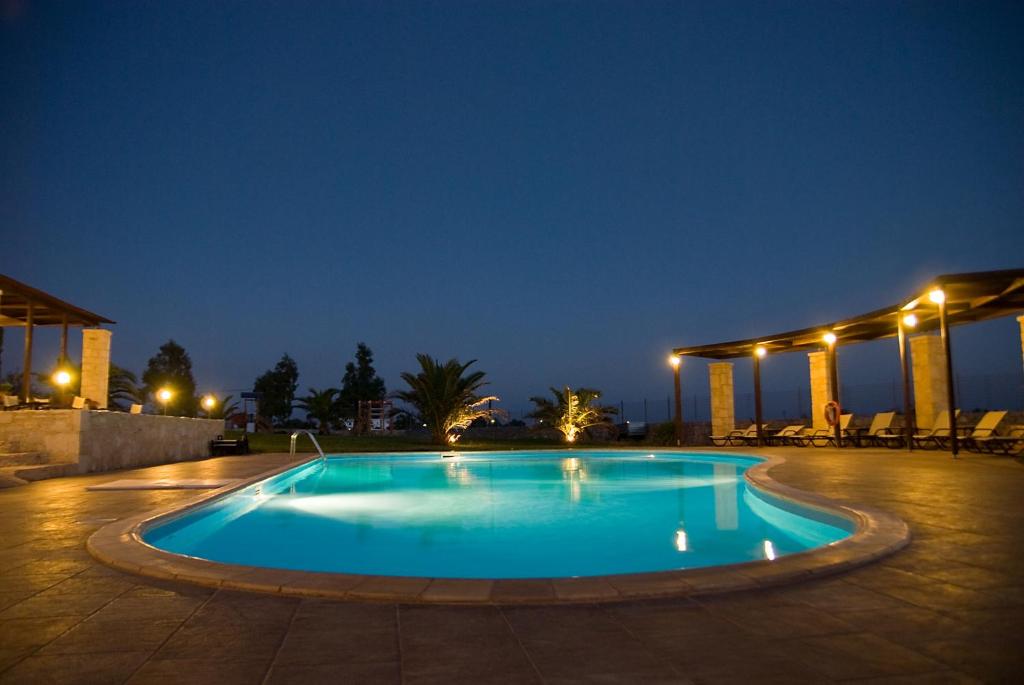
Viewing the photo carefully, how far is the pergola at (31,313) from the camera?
1296 cm

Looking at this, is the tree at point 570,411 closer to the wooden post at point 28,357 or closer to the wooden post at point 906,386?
the wooden post at point 906,386

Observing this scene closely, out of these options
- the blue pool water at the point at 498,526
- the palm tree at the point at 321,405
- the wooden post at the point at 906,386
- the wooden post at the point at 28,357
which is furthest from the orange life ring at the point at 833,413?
the palm tree at the point at 321,405

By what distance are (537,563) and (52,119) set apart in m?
36.8

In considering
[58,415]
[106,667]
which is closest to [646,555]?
[106,667]

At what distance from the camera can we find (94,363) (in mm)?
16188

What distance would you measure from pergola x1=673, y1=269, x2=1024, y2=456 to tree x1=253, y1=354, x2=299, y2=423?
26.4 m

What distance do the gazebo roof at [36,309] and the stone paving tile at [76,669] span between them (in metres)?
12.3

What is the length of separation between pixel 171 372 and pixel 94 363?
22.4 metres

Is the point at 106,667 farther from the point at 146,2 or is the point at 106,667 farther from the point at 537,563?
the point at 146,2

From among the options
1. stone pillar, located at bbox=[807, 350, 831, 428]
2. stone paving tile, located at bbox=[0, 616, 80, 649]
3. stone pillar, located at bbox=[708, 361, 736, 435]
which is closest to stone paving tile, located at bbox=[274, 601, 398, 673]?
stone paving tile, located at bbox=[0, 616, 80, 649]

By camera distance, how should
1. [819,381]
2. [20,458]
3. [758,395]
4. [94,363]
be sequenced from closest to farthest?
[20,458] < [94,363] < [758,395] < [819,381]

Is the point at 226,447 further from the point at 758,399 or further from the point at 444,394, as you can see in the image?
the point at 758,399

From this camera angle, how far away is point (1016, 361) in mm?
47562

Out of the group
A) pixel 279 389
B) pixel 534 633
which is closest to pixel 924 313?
pixel 534 633
